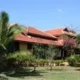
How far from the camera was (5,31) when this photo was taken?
2400 cm

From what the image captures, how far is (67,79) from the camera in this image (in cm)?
2066

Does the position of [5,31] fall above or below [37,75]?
above

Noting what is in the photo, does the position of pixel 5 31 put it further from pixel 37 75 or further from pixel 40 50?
pixel 40 50

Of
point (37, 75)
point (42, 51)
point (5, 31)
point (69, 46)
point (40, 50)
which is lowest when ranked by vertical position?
point (37, 75)

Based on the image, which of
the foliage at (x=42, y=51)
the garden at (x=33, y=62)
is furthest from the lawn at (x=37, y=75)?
the foliage at (x=42, y=51)

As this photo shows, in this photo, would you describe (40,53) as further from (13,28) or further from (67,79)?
(67,79)

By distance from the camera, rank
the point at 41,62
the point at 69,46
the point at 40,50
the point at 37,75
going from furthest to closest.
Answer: the point at 69,46, the point at 40,50, the point at 41,62, the point at 37,75

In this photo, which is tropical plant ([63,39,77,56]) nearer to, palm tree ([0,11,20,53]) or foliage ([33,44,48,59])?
foliage ([33,44,48,59])

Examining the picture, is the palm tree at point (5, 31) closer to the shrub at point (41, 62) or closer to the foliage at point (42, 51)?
the shrub at point (41, 62)

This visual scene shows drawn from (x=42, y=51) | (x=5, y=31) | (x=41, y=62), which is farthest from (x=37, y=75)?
(x=42, y=51)

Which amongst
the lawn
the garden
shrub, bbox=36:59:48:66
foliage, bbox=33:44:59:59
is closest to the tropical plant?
the garden

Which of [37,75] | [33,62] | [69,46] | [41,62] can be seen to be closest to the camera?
[37,75]

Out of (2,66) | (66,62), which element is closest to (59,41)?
(66,62)

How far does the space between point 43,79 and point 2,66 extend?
8421mm
